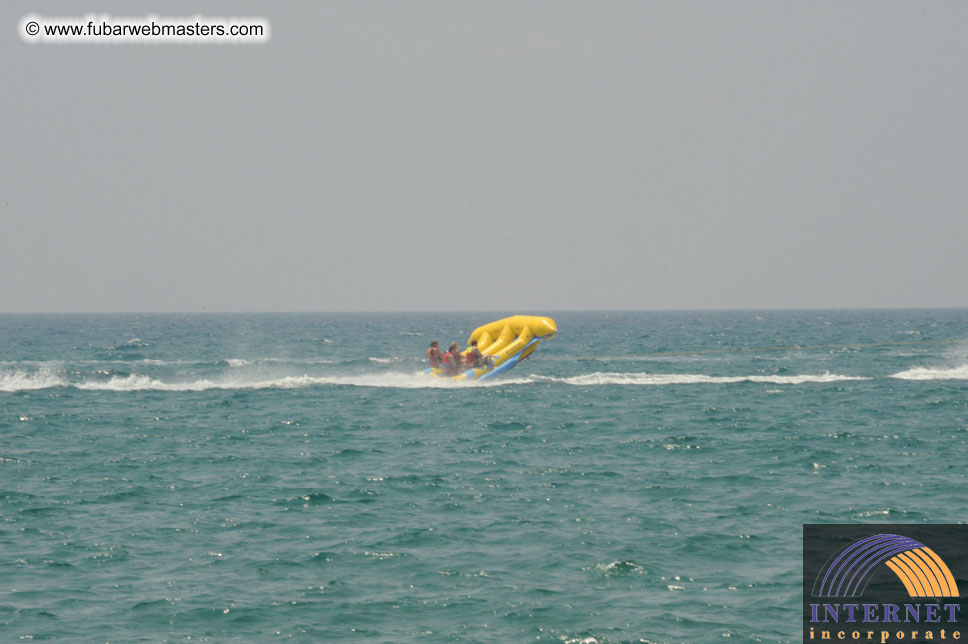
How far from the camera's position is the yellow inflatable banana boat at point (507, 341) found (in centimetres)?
3306

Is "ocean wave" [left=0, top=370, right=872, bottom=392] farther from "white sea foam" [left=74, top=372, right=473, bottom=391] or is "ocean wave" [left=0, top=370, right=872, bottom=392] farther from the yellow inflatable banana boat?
the yellow inflatable banana boat

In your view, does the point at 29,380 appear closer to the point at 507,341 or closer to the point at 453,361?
the point at 453,361

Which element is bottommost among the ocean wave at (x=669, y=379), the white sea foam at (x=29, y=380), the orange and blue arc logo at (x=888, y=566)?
the orange and blue arc logo at (x=888, y=566)

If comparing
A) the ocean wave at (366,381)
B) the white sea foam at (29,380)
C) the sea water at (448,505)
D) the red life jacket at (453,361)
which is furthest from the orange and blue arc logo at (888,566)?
the white sea foam at (29,380)

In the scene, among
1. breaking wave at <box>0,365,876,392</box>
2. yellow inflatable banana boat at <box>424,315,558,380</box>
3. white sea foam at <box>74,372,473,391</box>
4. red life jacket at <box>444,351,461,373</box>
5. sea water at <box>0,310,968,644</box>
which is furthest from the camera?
breaking wave at <box>0,365,876,392</box>

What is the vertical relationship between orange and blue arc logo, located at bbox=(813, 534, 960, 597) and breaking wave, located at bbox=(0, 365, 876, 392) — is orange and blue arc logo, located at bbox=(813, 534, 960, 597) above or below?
below

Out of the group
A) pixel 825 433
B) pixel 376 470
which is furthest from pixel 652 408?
pixel 376 470

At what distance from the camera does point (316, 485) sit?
1739 cm

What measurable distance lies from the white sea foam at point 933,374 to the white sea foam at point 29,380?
3304cm

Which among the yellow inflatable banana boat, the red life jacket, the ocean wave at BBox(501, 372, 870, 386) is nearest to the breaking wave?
the ocean wave at BBox(501, 372, 870, 386)

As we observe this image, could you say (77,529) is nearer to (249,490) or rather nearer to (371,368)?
(249,490)

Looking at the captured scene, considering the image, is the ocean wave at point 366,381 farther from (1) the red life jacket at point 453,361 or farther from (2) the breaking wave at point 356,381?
(1) the red life jacket at point 453,361

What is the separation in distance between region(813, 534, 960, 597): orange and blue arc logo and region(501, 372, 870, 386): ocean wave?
22.4 m

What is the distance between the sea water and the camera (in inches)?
430
